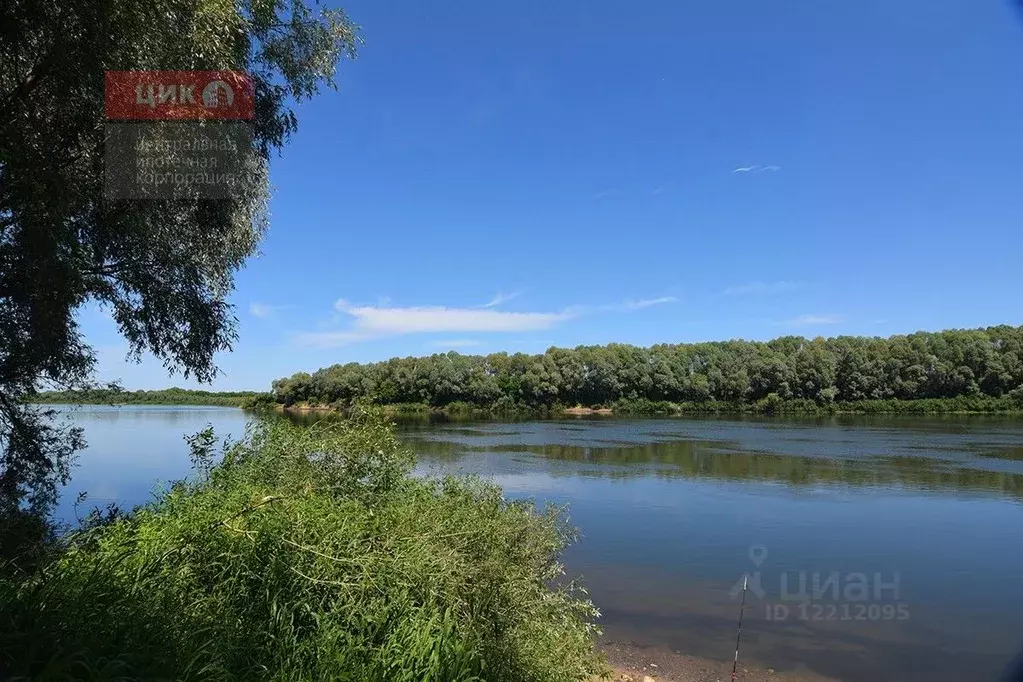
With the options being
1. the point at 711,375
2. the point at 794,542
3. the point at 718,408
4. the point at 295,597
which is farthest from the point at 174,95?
the point at 711,375

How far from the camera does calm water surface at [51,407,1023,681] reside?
9312 millimetres

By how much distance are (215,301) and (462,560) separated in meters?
5.13

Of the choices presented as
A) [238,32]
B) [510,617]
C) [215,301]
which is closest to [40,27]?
[238,32]

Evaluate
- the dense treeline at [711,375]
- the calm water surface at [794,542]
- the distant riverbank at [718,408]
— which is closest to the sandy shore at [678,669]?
the calm water surface at [794,542]

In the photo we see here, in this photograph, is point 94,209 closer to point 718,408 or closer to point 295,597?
point 295,597

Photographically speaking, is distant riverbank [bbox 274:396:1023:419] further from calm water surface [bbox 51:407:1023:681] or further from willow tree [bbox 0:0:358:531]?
willow tree [bbox 0:0:358:531]

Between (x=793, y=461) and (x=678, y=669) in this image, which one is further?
(x=793, y=461)

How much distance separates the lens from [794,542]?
14250 mm

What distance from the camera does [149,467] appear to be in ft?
75.0

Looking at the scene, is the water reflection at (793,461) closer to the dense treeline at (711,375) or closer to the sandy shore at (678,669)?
the sandy shore at (678,669)

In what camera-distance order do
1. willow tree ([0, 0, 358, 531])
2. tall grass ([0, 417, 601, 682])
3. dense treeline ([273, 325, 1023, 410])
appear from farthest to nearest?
dense treeline ([273, 325, 1023, 410]) → willow tree ([0, 0, 358, 531]) → tall grass ([0, 417, 601, 682])

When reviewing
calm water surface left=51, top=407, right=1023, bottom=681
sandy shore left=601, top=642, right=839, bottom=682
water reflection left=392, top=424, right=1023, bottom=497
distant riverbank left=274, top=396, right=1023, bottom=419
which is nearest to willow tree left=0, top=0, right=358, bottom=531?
calm water surface left=51, top=407, right=1023, bottom=681

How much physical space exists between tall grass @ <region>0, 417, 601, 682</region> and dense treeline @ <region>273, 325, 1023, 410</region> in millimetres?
58357

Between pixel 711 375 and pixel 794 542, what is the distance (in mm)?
63443
